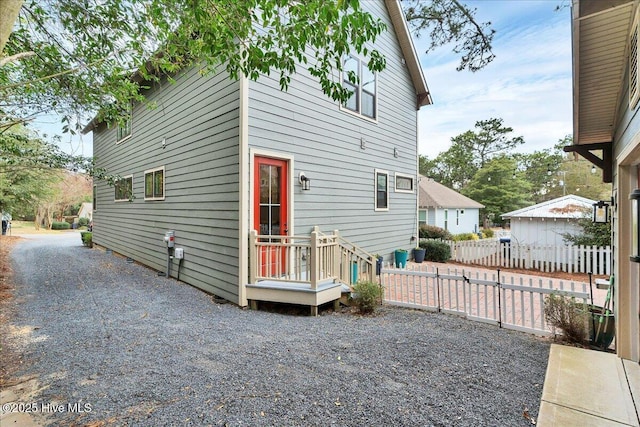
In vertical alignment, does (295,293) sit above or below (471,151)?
below

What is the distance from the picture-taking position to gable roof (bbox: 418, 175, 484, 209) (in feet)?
61.2

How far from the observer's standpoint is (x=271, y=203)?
6.08 meters

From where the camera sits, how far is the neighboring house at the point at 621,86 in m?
2.88

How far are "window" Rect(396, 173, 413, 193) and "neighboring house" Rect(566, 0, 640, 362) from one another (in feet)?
19.2

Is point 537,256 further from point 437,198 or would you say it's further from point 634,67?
point 437,198

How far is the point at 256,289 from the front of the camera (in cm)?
537

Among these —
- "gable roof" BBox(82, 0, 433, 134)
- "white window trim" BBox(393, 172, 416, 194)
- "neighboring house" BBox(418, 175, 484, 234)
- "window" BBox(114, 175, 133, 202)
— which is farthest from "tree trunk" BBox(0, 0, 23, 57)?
"neighboring house" BBox(418, 175, 484, 234)

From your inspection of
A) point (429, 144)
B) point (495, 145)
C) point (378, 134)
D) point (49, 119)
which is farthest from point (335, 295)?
point (429, 144)

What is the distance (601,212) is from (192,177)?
7.79 meters

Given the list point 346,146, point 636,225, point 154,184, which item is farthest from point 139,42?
point 636,225

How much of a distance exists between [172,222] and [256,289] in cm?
353

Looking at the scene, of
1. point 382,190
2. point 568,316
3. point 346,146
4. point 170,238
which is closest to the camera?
point 568,316

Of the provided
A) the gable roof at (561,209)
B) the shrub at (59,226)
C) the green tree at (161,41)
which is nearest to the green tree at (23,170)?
the green tree at (161,41)

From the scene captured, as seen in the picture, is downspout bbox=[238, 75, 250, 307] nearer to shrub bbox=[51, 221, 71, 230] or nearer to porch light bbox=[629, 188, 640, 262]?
porch light bbox=[629, 188, 640, 262]
